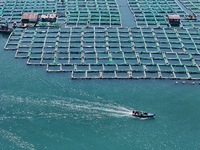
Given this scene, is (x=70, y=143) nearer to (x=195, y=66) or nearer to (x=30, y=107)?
(x=30, y=107)

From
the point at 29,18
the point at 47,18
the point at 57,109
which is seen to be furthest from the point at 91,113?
the point at 29,18

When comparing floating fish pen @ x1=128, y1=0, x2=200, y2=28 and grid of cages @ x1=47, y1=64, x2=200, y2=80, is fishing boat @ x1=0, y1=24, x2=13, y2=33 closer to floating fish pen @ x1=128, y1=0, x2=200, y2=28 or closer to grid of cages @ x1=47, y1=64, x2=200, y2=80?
grid of cages @ x1=47, y1=64, x2=200, y2=80

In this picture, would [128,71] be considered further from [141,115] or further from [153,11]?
[153,11]

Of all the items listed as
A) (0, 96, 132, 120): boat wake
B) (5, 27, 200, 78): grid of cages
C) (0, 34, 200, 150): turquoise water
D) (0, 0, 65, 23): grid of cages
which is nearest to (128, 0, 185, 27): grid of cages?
(5, 27, 200, 78): grid of cages

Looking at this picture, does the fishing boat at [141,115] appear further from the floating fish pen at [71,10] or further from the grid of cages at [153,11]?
the floating fish pen at [71,10]

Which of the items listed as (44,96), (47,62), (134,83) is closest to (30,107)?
(44,96)

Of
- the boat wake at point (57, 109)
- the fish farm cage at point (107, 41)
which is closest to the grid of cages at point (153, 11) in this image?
the fish farm cage at point (107, 41)

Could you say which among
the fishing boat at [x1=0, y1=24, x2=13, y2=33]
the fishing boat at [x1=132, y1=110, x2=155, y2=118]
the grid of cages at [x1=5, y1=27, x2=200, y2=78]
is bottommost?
the fishing boat at [x1=132, y1=110, x2=155, y2=118]
